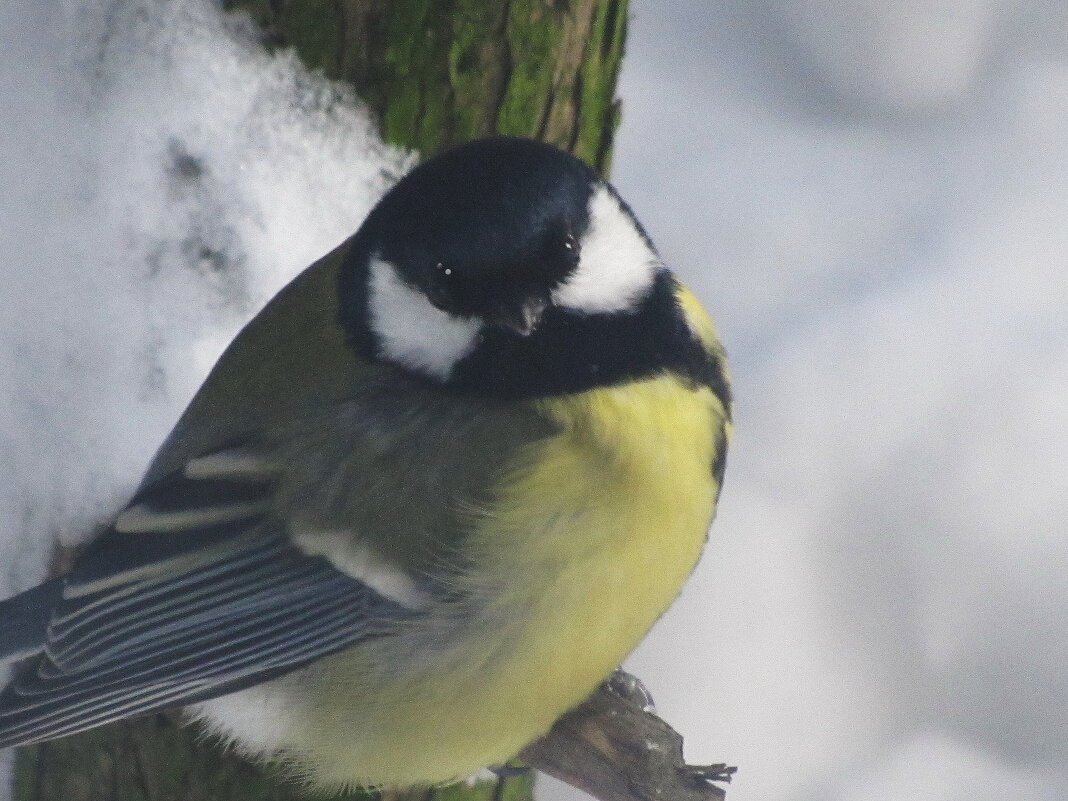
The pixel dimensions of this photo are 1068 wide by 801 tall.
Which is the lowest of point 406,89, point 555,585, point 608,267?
point 555,585

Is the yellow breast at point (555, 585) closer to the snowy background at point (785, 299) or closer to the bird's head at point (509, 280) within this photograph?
the bird's head at point (509, 280)

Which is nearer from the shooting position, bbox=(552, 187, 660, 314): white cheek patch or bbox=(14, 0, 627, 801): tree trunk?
bbox=(552, 187, 660, 314): white cheek patch

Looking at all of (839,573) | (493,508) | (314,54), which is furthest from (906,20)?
(493,508)

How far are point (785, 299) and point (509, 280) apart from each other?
1752 millimetres

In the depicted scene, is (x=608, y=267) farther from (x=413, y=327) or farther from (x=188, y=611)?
(x=188, y=611)

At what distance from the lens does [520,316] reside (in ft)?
5.55

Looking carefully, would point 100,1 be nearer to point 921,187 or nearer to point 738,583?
point 738,583

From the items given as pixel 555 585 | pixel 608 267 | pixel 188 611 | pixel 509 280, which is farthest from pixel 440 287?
pixel 188 611

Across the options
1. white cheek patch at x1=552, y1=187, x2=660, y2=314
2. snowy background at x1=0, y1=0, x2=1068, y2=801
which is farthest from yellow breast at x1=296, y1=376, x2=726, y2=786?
snowy background at x1=0, y1=0, x2=1068, y2=801

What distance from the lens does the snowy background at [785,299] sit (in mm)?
2234

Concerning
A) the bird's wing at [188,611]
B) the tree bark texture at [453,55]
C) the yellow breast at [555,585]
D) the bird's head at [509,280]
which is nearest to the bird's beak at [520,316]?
the bird's head at [509,280]

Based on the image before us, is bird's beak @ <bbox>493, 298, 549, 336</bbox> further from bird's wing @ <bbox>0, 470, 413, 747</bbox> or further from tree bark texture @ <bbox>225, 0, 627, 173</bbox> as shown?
tree bark texture @ <bbox>225, 0, 627, 173</bbox>

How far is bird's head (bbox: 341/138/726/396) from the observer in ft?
5.52

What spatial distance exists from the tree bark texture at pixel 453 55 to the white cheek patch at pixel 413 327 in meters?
0.54
